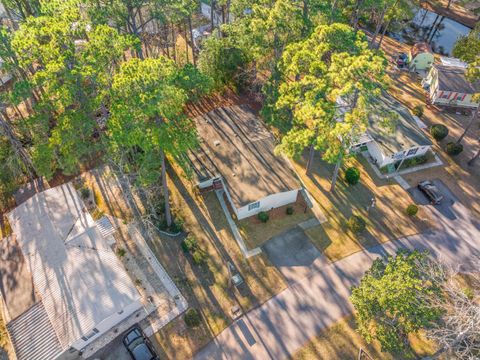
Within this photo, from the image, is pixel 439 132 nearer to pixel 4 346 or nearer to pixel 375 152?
pixel 375 152

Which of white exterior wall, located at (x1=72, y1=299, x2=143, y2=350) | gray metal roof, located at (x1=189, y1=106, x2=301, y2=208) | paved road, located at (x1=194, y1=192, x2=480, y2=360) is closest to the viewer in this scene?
white exterior wall, located at (x1=72, y1=299, x2=143, y2=350)

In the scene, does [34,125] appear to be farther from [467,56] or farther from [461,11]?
[461,11]

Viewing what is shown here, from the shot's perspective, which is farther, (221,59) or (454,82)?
(454,82)

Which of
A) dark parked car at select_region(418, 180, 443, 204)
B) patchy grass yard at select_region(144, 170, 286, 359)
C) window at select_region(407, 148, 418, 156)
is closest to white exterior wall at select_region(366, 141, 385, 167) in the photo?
window at select_region(407, 148, 418, 156)

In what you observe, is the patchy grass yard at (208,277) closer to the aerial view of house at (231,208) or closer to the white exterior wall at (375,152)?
the aerial view of house at (231,208)

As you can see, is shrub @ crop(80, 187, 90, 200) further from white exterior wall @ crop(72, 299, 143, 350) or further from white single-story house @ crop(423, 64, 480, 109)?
white single-story house @ crop(423, 64, 480, 109)

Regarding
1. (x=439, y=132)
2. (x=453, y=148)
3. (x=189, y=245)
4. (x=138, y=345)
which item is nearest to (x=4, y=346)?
(x=138, y=345)
